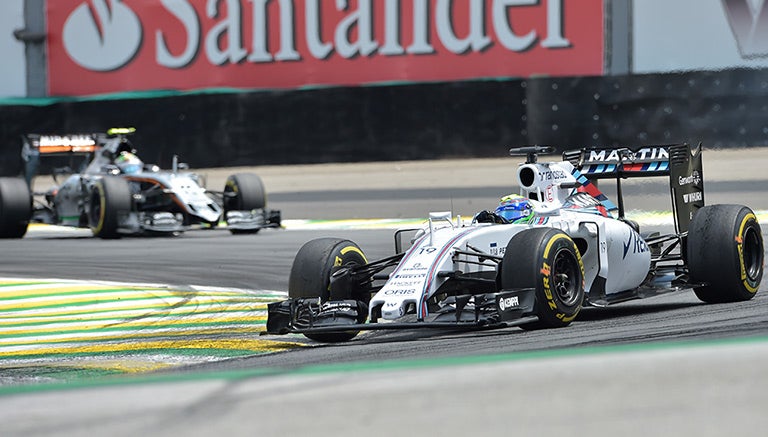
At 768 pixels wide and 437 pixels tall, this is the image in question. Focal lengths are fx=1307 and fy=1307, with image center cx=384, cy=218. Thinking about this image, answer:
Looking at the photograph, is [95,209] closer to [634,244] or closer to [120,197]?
[120,197]

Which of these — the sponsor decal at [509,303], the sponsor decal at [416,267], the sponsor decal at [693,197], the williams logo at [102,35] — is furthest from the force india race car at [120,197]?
the sponsor decal at [509,303]

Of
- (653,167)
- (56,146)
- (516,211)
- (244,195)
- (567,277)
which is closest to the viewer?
(567,277)

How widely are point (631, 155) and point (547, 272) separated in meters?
2.39

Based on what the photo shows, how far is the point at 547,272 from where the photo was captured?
721 cm

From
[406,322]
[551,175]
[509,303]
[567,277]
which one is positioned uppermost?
[551,175]

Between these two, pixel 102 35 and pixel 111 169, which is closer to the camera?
pixel 111 169

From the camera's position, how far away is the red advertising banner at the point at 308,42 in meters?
19.3

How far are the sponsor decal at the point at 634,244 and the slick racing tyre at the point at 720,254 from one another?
296 millimetres

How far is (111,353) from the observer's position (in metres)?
7.39

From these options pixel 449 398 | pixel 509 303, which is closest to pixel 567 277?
pixel 509 303

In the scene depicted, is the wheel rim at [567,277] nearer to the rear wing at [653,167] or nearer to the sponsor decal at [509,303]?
the sponsor decal at [509,303]

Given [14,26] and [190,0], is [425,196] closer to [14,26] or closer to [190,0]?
[190,0]

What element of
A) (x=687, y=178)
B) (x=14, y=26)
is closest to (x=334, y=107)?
(x=14, y=26)

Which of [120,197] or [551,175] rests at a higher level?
[551,175]
